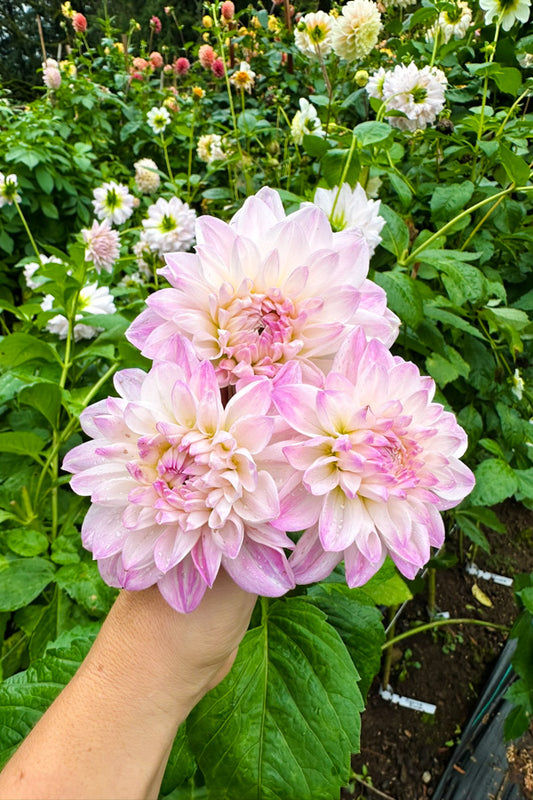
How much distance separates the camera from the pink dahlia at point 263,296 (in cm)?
41

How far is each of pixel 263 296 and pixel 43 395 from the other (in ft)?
1.93

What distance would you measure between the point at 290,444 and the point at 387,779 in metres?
1.35

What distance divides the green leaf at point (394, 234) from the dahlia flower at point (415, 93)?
0.30 metres

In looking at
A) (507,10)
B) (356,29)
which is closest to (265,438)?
(356,29)

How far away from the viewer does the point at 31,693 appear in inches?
24.5

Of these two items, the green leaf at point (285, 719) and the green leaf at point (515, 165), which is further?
the green leaf at point (515, 165)

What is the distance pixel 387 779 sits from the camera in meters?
1.34

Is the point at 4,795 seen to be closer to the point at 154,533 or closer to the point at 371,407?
the point at 154,533

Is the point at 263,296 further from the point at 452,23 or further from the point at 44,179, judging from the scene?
the point at 44,179

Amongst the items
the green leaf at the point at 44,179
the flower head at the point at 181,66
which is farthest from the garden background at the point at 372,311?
the flower head at the point at 181,66

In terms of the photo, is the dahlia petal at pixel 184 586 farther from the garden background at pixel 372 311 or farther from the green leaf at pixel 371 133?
the green leaf at pixel 371 133

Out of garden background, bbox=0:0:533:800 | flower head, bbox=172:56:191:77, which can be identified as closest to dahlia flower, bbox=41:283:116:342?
garden background, bbox=0:0:533:800

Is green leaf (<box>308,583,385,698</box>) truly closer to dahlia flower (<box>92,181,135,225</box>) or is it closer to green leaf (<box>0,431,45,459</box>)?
green leaf (<box>0,431,45,459</box>)

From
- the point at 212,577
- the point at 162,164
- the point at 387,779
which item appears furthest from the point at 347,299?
the point at 162,164
